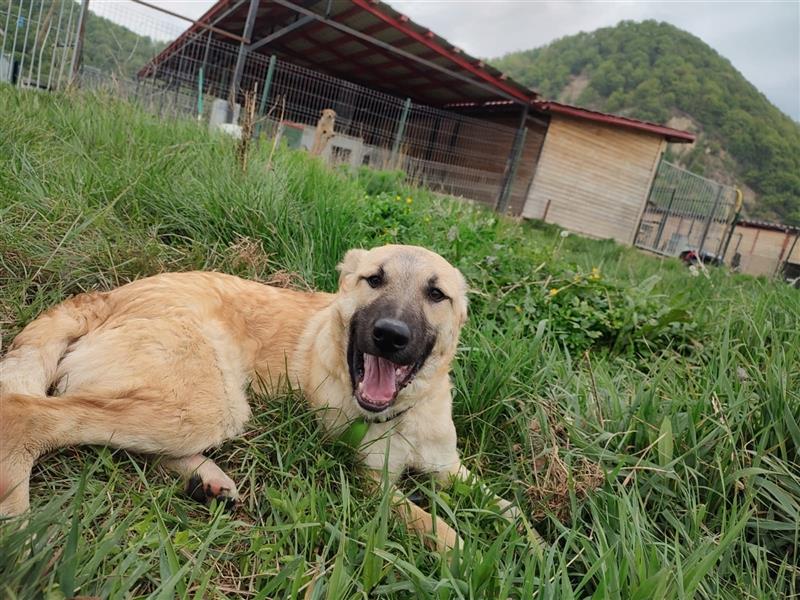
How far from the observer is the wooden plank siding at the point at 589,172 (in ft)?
54.1

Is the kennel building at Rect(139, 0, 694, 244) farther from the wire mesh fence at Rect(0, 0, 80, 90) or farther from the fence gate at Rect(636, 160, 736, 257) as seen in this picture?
the wire mesh fence at Rect(0, 0, 80, 90)

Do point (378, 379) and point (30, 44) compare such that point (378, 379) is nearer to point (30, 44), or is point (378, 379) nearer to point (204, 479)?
point (204, 479)

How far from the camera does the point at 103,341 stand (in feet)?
6.40

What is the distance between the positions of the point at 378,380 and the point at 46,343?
53.6 inches

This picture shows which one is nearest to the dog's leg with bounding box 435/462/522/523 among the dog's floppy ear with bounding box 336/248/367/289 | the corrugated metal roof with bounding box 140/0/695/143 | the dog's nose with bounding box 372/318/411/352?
the dog's nose with bounding box 372/318/411/352

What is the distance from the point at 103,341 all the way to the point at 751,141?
54.8 meters

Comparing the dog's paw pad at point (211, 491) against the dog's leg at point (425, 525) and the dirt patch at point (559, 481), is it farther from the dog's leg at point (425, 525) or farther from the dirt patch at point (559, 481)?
the dirt patch at point (559, 481)

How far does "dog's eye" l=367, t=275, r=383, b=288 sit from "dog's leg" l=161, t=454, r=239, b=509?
1101mm

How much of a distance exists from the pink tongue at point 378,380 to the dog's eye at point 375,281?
38 centimetres

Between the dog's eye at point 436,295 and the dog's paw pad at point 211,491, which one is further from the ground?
the dog's eye at point 436,295

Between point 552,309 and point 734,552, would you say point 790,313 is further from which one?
point 734,552

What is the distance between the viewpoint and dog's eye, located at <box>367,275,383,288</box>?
2.51 meters

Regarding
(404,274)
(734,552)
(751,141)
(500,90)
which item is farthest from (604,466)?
(751,141)

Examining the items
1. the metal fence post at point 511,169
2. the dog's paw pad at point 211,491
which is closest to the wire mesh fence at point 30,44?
the dog's paw pad at point 211,491
